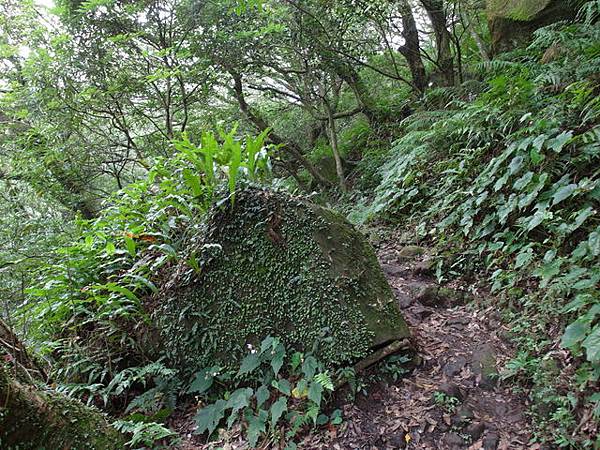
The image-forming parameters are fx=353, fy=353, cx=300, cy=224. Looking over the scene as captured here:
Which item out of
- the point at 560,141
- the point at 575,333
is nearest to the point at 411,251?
the point at 560,141

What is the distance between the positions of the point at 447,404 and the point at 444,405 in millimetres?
23

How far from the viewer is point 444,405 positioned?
2523mm

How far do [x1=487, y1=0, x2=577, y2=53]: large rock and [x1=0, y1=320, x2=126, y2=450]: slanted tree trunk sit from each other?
7.49 m

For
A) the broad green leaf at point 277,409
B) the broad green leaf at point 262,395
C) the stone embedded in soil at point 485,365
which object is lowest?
the stone embedded in soil at point 485,365

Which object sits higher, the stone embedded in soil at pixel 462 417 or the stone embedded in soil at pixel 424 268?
the stone embedded in soil at pixel 424 268

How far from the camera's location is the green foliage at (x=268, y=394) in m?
2.50

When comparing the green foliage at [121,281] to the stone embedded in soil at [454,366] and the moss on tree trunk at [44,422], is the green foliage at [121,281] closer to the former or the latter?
the moss on tree trunk at [44,422]

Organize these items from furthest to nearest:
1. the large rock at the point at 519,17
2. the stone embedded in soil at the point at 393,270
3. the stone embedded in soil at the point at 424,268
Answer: the large rock at the point at 519,17, the stone embedded in soil at the point at 393,270, the stone embedded in soil at the point at 424,268

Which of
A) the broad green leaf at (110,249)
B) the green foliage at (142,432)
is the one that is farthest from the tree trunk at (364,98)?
the green foliage at (142,432)

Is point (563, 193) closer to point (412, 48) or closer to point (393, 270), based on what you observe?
point (393, 270)

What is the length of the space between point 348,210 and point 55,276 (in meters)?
4.56

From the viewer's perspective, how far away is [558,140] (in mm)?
3213

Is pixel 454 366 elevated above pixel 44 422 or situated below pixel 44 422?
below

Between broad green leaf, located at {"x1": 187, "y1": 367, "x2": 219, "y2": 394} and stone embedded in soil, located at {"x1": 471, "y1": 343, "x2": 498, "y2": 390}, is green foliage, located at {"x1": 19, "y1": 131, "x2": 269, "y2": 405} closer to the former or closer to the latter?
broad green leaf, located at {"x1": 187, "y1": 367, "x2": 219, "y2": 394}
